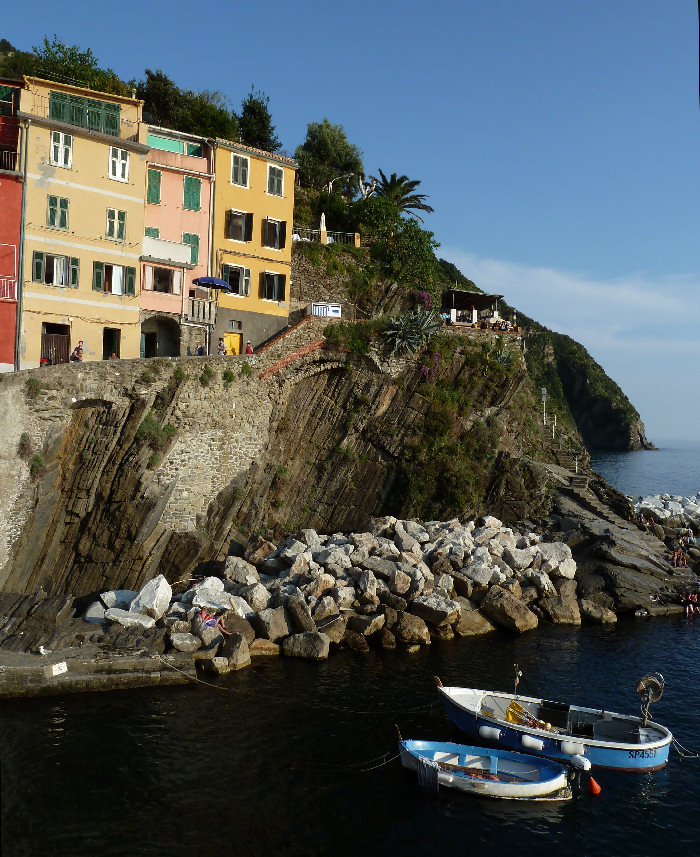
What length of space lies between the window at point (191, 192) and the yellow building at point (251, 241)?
1092 millimetres

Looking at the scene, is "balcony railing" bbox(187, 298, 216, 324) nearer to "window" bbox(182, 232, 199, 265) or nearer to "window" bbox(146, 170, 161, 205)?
"window" bbox(182, 232, 199, 265)

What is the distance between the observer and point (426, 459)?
3878 cm

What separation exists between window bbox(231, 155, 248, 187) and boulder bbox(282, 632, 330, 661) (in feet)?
88.3

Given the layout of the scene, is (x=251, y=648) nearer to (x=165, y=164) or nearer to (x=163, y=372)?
(x=163, y=372)

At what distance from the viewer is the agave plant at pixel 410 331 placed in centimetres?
3809

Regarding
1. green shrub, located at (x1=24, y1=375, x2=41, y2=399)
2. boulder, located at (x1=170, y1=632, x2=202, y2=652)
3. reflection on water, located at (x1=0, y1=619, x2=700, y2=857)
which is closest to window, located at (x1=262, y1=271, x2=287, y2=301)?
green shrub, located at (x1=24, y1=375, x2=41, y2=399)

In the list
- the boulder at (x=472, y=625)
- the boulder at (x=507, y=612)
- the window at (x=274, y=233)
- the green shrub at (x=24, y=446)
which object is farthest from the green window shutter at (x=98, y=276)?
the boulder at (x=507, y=612)

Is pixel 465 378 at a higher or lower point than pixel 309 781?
higher

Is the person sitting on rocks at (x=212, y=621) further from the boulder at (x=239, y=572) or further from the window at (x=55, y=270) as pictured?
the window at (x=55, y=270)

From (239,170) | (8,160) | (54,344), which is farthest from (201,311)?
(8,160)

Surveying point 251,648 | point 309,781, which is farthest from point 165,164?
point 309,781

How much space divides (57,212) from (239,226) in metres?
10.9

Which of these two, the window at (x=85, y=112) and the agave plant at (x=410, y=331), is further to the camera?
the agave plant at (x=410, y=331)

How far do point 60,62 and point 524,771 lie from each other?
181 ft
